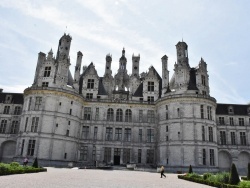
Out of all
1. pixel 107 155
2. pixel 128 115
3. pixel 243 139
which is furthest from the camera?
pixel 243 139

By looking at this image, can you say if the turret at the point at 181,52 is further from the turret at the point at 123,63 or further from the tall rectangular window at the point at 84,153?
the tall rectangular window at the point at 84,153

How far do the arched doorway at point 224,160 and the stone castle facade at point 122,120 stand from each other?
22 cm

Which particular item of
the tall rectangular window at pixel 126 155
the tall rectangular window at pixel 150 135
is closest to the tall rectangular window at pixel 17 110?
the tall rectangular window at pixel 126 155

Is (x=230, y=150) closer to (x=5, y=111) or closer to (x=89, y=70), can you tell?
(x=89, y=70)

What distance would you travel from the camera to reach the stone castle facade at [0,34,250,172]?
40.9m

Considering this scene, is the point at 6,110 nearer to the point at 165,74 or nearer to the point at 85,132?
the point at 85,132

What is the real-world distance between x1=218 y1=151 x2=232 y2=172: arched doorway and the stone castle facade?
22 centimetres

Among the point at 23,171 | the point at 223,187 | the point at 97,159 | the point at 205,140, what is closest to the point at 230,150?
the point at 205,140

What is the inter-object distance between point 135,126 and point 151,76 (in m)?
11.9

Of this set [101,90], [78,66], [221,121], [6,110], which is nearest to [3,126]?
[6,110]

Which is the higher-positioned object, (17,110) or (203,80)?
(203,80)

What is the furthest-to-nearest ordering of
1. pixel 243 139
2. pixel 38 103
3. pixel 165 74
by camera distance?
pixel 243 139 → pixel 165 74 → pixel 38 103

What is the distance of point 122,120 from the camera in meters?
48.2

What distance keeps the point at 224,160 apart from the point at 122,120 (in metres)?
24.5
